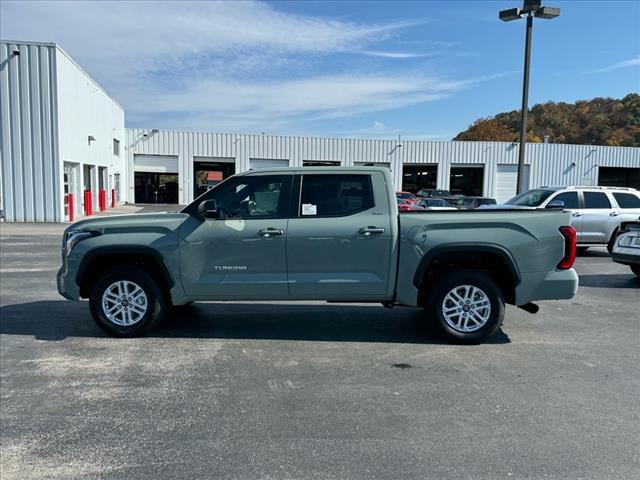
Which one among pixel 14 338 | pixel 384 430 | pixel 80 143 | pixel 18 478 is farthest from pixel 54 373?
pixel 80 143

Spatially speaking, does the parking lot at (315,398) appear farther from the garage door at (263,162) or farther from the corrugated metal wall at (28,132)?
the garage door at (263,162)

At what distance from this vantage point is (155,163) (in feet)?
129

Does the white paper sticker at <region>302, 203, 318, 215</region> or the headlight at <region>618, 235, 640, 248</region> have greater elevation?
the white paper sticker at <region>302, 203, 318, 215</region>

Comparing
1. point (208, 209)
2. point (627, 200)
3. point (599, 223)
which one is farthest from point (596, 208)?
point (208, 209)

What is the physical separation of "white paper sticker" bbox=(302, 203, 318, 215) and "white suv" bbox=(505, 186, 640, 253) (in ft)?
30.8

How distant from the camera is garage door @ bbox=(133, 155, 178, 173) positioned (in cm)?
3916

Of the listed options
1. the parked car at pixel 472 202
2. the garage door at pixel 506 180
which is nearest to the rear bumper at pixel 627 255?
the parked car at pixel 472 202

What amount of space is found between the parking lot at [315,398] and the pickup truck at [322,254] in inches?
19.1

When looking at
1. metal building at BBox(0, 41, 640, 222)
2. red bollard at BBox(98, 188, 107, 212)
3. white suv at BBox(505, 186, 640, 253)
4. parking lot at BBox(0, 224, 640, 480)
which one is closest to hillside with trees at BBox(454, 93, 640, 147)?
metal building at BBox(0, 41, 640, 222)

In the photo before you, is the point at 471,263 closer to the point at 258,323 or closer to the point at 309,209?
the point at 309,209

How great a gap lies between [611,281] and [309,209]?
7.35 meters

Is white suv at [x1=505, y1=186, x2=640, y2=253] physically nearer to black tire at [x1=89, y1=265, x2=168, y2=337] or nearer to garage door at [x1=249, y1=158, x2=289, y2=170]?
black tire at [x1=89, y1=265, x2=168, y2=337]

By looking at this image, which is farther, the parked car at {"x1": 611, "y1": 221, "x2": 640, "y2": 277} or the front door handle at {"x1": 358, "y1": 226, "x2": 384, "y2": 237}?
the parked car at {"x1": 611, "y1": 221, "x2": 640, "y2": 277}

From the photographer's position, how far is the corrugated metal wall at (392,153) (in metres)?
38.9
